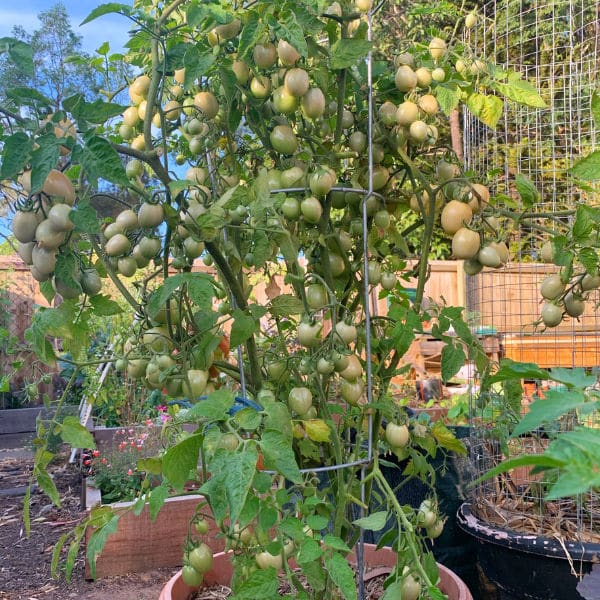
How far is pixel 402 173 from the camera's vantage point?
1.50 m

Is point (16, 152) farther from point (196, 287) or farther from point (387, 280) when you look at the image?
point (387, 280)

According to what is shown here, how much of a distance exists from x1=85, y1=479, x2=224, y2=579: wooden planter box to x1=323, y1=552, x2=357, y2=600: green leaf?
5.48ft

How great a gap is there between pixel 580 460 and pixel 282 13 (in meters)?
0.85

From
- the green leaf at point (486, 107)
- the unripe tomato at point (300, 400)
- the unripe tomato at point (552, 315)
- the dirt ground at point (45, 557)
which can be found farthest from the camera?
A: the dirt ground at point (45, 557)

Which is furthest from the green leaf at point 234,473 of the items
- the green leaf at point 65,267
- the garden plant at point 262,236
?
the green leaf at point 65,267

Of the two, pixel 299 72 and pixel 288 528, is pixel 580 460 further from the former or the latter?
pixel 299 72

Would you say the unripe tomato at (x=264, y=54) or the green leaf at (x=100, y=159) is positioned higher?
the unripe tomato at (x=264, y=54)

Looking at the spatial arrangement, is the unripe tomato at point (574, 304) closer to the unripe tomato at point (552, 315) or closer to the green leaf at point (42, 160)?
the unripe tomato at point (552, 315)

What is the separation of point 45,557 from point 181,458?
238 centimetres

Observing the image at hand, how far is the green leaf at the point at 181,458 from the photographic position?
820 millimetres

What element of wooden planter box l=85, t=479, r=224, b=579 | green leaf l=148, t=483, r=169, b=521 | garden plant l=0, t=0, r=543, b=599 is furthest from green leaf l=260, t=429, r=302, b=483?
wooden planter box l=85, t=479, r=224, b=579

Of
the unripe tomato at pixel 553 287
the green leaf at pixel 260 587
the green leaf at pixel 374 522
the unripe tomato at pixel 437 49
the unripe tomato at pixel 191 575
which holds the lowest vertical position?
the unripe tomato at pixel 191 575

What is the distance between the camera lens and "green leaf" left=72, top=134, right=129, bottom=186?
0.76 m

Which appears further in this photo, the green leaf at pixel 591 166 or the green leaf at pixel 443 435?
the green leaf at pixel 443 435
